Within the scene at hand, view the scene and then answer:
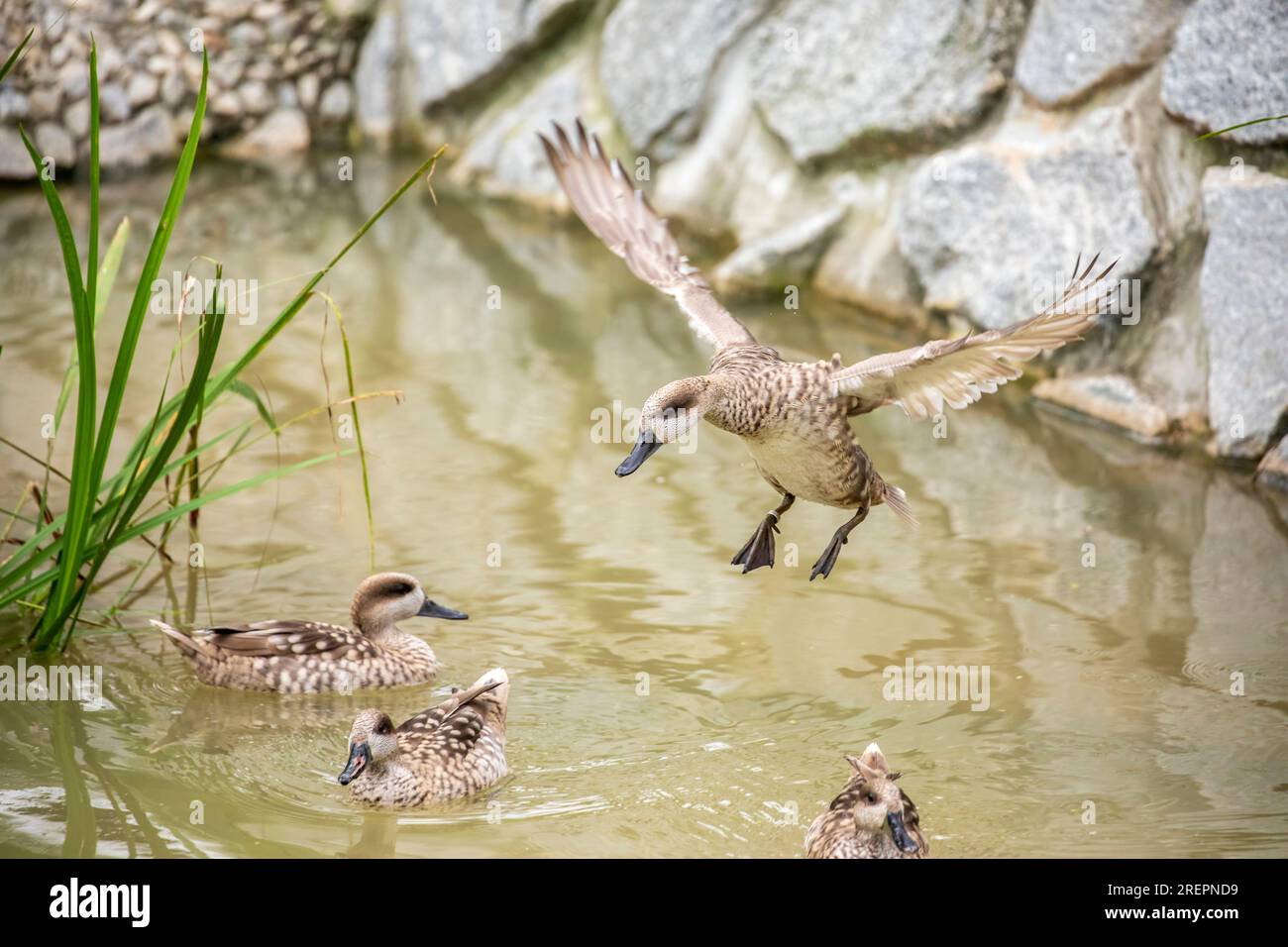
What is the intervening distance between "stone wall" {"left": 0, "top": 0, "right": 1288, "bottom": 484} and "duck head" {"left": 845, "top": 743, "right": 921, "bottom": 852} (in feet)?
12.8

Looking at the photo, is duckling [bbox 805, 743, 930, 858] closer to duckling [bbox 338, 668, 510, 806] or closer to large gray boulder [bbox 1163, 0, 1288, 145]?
duckling [bbox 338, 668, 510, 806]

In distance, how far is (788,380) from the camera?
16.8ft

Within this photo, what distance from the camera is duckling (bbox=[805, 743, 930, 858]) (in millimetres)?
4680

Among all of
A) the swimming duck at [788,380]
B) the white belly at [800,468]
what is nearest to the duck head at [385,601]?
the swimming duck at [788,380]

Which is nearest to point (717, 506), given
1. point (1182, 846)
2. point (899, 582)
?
point (899, 582)

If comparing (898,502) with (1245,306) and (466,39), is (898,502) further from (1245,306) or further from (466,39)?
(466,39)

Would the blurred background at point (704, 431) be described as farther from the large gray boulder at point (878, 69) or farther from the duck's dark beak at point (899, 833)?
the duck's dark beak at point (899, 833)

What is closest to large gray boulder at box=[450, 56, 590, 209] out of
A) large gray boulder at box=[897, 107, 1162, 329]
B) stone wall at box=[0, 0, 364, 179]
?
stone wall at box=[0, 0, 364, 179]

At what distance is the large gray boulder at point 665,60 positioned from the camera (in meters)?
11.3

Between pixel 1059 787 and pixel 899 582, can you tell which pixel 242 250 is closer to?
pixel 899 582

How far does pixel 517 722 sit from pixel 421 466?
96.2 inches

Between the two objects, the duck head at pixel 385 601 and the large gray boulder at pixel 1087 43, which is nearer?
the duck head at pixel 385 601

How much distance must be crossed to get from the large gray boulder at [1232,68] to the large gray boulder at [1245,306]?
0.85ft

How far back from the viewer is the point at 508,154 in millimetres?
12820
